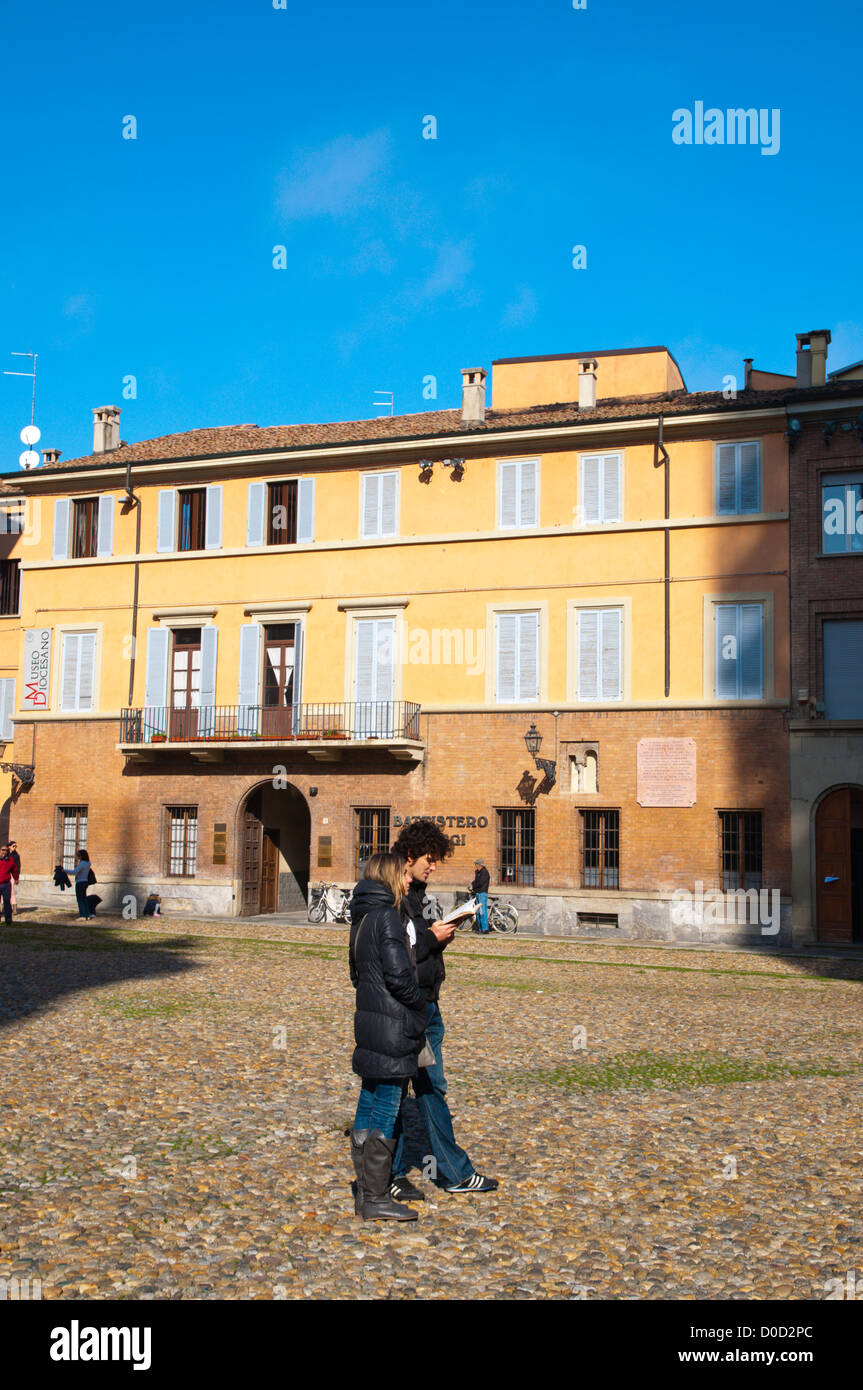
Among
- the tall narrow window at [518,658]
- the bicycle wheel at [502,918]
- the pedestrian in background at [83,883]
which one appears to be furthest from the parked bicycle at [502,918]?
the pedestrian in background at [83,883]

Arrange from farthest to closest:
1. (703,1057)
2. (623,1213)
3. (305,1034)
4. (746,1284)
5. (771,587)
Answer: (771,587), (305,1034), (703,1057), (623,1213), (746,1284)

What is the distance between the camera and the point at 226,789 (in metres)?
29.1

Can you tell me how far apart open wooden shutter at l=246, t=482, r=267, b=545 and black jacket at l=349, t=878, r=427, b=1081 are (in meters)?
24.1

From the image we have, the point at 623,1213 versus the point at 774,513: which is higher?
the point at 774,513

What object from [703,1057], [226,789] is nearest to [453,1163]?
[703,1057]

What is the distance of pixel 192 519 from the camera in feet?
99.6

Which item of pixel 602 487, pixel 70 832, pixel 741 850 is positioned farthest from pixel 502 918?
pixel 70 832

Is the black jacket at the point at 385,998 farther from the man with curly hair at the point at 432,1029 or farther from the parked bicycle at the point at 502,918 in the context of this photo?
the parked bicycle at the point at 502,918

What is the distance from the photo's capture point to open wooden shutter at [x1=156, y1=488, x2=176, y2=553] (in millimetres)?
30406

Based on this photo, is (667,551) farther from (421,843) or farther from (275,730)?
(421,843)

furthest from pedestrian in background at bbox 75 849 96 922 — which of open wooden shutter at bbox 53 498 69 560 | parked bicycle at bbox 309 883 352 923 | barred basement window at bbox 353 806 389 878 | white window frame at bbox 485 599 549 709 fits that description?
white window frame at bbox 485 599 549 709
